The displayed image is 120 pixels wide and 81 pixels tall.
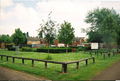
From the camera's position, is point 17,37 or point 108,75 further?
point 17,37

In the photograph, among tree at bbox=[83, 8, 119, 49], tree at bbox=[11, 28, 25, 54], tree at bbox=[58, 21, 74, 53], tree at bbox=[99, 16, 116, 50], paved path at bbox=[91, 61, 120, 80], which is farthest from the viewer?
tree at bbox=[83, 8, 119, 49]

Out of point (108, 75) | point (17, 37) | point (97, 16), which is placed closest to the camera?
point (108, 75)

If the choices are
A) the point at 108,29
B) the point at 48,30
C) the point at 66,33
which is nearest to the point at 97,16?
the point at 108,29

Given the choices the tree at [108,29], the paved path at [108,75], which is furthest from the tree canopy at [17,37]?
the paved path at [108,75]

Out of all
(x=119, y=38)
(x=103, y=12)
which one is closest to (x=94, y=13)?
(x=103, y=12)

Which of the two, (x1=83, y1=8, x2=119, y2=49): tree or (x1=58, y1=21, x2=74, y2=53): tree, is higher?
(x1=83, y1=8, x2=119, y2=49): tree

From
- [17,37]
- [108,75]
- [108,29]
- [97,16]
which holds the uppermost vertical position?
[97,16]

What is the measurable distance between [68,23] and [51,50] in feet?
28.2

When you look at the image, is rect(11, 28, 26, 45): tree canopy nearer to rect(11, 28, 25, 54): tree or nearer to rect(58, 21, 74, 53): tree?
rect(11, 28, 25, 54): tree

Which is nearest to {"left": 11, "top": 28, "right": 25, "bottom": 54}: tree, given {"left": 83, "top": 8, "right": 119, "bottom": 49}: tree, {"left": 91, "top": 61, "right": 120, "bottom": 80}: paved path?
{"left": 91, "top": 61, "right": 120, "bottom": 80}: paved path

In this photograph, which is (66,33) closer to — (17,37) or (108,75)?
(17,37)

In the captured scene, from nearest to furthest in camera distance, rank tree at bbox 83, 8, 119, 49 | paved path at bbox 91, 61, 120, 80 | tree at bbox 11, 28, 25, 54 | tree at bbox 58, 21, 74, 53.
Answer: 1. paved path at bbox 91, 61, 120, 80
2. tree at bbox 58, 21, 74, 53
3. tree at bbox 11, 28, 25, 54
4. tree at bbox 83, 8, 119, 49

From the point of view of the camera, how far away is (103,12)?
117 feet

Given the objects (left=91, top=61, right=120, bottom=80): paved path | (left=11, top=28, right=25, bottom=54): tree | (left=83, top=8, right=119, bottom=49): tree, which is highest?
(left=83, top=8, right=119, bottom=49): tree
